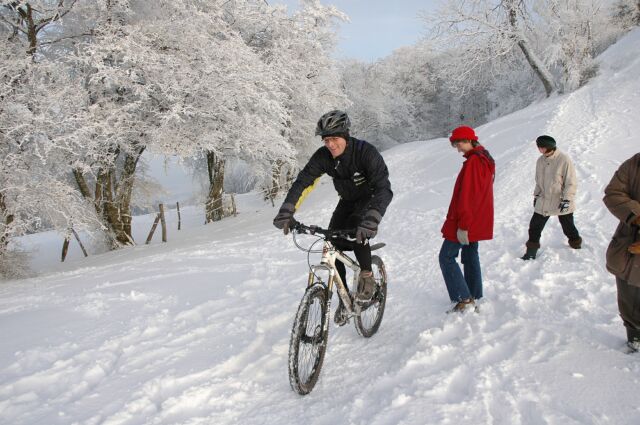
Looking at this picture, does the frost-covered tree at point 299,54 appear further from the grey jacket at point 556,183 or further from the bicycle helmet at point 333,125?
the bicycle helmet at point 333,125

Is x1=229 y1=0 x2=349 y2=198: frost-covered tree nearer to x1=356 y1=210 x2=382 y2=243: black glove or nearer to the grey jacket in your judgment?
the grey jacket

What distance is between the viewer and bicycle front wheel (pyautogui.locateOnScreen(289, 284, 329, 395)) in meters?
3.25

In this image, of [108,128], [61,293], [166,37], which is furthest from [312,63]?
[61,293]

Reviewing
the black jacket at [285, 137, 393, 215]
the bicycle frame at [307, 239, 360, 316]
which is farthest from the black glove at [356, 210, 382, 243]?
the bicycle frame at [307, 239, 360, 316]

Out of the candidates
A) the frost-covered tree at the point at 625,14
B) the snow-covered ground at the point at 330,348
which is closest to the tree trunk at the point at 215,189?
the snow-covered ground at the point at 330,348

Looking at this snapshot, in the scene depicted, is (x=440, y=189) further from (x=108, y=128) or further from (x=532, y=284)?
(x=108, y=128)

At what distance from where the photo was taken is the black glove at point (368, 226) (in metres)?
3.24

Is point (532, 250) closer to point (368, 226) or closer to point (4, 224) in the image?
point (368, 226)

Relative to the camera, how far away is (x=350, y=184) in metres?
3.81

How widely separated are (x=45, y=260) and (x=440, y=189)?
18.7 m

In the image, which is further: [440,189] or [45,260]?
[45,260]

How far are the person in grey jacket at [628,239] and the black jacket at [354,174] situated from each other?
1.65 metres

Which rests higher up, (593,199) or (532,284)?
(593,199)

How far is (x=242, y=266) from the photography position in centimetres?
743
